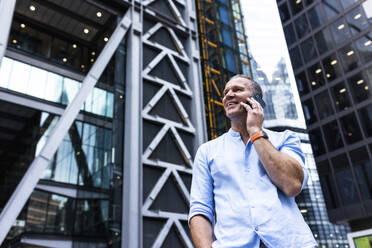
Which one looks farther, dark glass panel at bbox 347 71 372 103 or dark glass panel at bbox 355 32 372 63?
dark glass panel at bbox 355 32 372 63

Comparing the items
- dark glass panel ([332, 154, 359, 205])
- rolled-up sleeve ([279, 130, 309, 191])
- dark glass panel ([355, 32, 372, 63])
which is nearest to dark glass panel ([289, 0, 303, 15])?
dark glass panel ([355, 32, 372, 63])

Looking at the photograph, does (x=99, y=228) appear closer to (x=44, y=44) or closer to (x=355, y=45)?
(x=44, y=44)

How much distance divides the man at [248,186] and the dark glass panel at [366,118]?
28.5 meters

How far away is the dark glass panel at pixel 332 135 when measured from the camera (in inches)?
1158

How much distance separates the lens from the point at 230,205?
195cm

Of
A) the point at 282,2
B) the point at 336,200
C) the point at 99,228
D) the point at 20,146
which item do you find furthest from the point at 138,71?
the point at 282,2

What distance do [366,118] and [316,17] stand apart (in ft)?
40.4

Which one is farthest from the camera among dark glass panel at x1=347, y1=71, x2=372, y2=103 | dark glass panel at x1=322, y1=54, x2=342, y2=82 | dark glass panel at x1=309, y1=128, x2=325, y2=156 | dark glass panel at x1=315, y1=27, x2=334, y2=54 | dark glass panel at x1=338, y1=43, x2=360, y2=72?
dark glass panel at x1=315, y1=27, x2=334, y2=54

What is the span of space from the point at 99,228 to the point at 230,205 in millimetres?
14313

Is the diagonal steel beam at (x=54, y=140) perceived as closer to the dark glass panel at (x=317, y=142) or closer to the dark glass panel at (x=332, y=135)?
the dark glass panel at (x=332, y=135)

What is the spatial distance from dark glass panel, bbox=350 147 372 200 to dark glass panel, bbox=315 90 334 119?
482 centimetres

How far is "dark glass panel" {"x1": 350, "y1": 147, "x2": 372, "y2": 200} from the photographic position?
25.7m

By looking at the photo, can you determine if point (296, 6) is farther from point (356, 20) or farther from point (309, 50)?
point (356, 20)

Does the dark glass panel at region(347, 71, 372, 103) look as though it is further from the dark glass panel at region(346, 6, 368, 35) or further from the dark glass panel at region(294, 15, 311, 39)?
the dark glass panel at region(294, 15, 311, 39)
